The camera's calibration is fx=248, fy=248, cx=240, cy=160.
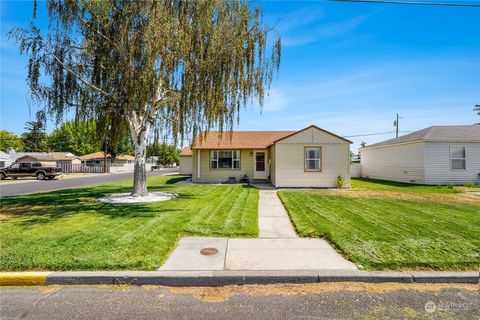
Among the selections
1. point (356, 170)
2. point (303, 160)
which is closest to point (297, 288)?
point (303, 160)

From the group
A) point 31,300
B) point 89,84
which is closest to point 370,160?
point 89,84

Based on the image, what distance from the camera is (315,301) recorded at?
308 centimetres

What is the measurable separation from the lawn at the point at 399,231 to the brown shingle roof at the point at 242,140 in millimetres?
9940

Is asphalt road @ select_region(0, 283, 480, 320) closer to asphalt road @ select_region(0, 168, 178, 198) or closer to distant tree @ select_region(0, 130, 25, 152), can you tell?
asphalt road @ select_region(0, 168, 178, 198)

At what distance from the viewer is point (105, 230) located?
5.47 m

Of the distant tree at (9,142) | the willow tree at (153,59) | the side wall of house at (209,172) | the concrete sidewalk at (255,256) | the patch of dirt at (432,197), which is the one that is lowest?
the concrete sidewalk at (255,256)

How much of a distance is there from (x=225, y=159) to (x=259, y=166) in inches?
105

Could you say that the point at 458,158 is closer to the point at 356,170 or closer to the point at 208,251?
the point at 356,170

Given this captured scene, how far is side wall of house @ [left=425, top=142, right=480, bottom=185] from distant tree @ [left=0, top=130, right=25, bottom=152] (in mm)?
87753

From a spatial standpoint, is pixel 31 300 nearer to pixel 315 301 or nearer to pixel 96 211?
pixel 315 301

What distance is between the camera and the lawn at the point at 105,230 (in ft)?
12.8

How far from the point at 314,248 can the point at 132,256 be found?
3.23 m

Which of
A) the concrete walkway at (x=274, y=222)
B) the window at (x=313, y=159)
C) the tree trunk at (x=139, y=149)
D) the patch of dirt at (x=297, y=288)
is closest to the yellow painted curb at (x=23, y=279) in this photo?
the patch of dirt at (x=297, y=288)

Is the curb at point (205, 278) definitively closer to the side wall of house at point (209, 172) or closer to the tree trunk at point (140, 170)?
the tree trunk at point (140, 170)
